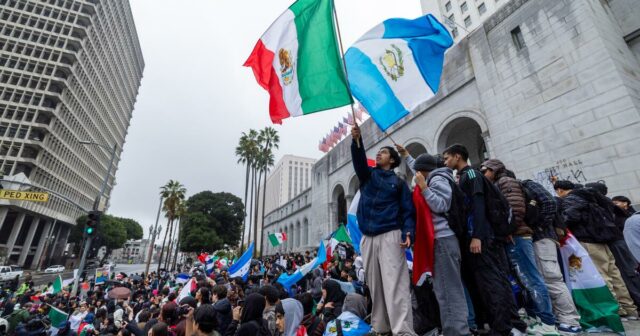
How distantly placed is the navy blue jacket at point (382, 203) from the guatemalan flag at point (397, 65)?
182 cm

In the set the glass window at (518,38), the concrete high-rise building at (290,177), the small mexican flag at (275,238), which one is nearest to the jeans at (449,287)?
the glass window at (518,38)

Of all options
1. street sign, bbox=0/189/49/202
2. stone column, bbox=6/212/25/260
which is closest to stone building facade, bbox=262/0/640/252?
street sign, bbox=0/189/49/202

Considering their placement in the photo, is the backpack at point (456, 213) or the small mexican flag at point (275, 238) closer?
the backpack at point (456, 213)

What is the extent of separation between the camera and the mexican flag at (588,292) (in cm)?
323

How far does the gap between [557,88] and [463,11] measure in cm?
3450

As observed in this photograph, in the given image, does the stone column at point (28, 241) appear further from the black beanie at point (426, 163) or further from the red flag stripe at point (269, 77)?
the black beanie at point (426, 163)

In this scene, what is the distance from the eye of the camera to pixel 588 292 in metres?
3.54

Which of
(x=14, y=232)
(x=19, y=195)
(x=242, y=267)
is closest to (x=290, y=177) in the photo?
(x=14, y=232)

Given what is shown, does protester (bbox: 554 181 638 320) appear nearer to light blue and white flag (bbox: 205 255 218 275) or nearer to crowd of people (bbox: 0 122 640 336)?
crowd of people (bbox: 0 122 640 336)

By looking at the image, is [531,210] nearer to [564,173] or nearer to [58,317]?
[564,173]

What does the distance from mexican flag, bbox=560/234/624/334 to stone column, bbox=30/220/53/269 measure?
61.1 m

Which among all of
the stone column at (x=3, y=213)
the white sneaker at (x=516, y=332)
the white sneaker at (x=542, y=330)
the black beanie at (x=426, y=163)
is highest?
the stone column at (x=3, y=213)

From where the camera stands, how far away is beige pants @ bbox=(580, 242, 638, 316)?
3924 millimetres

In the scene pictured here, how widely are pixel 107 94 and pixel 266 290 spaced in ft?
236
